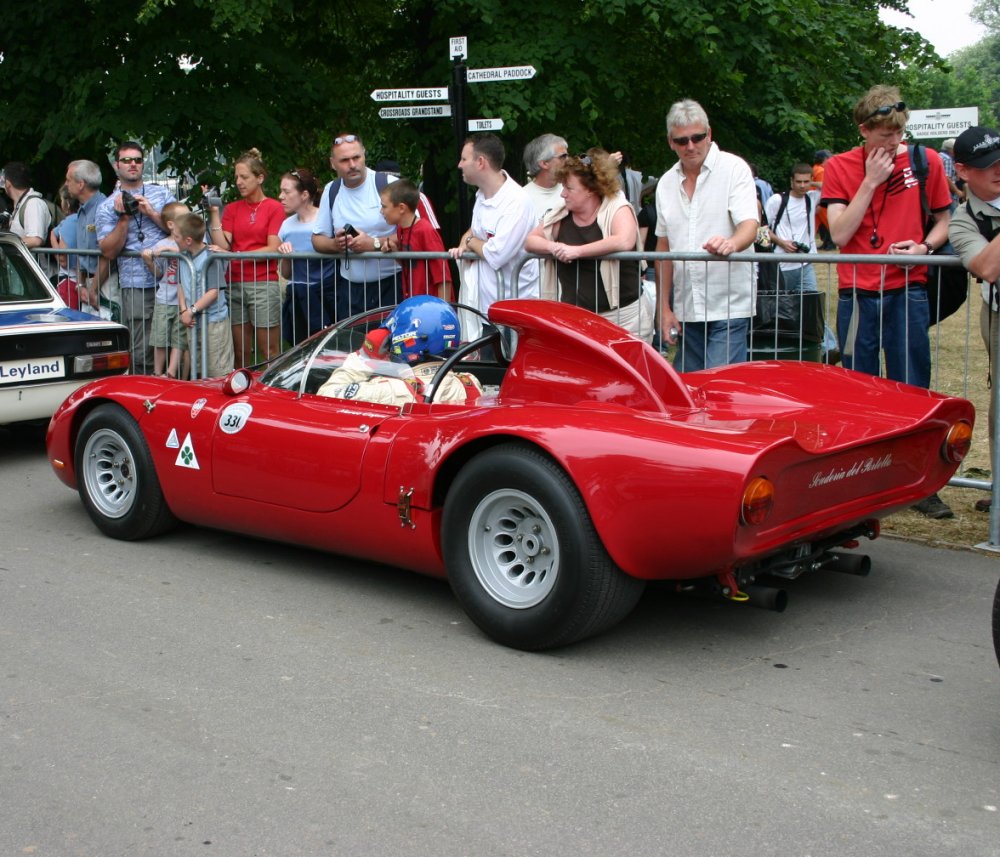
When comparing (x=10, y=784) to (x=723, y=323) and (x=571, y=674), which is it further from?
(x=723, y=323)

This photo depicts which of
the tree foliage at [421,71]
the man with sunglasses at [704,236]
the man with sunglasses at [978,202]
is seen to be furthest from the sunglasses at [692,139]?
the tree foliage at [421,71]

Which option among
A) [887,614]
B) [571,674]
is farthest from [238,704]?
[887,614]

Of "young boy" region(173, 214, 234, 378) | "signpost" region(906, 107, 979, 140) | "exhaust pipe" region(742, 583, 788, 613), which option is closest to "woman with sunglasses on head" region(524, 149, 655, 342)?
"young boy" region(173, 214, 234, 378)

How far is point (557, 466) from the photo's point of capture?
435 centimetres

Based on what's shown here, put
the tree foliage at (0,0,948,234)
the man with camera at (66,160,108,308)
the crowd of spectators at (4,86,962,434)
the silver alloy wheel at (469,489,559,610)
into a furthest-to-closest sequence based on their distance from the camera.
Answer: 1. the tree foliage at (0,0,948,234)
2. the man with camera at (66,160,108,308)
3. the crowd of spectators at (4,86,962,434)
4. the silver alloy wheel at (469,489,559,610)

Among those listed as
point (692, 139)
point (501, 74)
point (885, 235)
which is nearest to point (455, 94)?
point (501, 74)

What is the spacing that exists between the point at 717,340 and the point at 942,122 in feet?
35.6

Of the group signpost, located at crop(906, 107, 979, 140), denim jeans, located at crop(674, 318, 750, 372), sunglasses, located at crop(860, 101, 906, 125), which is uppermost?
signpost, located at crop(906, 107, 979, 140)

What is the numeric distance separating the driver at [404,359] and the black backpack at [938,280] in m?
2.47

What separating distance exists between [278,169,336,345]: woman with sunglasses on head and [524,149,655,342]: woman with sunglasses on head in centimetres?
184

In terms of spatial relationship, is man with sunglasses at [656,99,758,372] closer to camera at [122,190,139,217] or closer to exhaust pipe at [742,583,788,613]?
exhaust pipe at [742,583,788,613]

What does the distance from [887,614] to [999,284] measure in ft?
6.24

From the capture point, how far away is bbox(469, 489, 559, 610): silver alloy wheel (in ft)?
14.5

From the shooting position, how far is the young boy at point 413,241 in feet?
26.0
